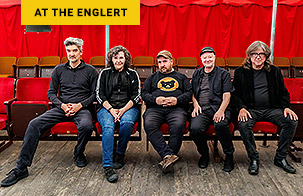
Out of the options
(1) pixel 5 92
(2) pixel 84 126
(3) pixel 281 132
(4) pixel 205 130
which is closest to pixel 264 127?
(3) pixel 281 132

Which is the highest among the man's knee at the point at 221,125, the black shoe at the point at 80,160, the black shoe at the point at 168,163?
the man's knee at the point at 221,125

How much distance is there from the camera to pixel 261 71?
8.80ft

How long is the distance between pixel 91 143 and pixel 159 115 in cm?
107

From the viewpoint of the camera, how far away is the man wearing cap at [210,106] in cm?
243

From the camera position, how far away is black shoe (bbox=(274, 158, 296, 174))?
237 cm

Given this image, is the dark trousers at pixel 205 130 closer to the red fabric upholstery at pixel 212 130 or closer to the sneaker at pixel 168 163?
the red fabric upholstery at pixel 212 130

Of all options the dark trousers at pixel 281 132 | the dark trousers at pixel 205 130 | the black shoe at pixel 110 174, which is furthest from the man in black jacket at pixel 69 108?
the dark trousers at pixel 281 132

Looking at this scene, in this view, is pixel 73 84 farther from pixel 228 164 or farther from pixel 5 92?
pixel 228 164

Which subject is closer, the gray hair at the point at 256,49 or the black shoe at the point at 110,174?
the black shoe at the point at 110,174

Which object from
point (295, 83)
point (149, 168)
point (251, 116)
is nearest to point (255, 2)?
point (295, 83)

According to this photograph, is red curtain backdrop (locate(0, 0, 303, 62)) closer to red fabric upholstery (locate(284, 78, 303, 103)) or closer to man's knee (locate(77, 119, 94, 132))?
red fabric upholstery (locate(284, 78, 303, 103))

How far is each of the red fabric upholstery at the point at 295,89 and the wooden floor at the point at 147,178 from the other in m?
0.61

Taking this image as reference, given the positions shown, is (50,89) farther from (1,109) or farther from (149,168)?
(149,168)

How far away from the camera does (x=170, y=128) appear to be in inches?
96.5
